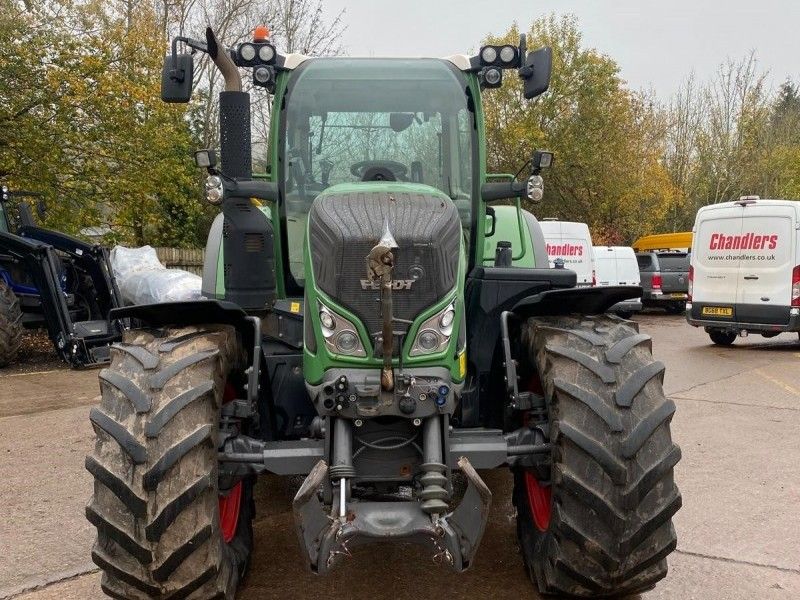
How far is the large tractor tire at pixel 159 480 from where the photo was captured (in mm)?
2941

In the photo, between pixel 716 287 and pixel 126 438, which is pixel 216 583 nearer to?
pixel 126 438

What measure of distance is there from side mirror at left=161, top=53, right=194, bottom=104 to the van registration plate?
39.2 feet

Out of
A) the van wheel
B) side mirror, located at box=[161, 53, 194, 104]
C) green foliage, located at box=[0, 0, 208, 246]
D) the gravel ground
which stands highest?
green foliage, located at box=[0, 0, 208, 246]

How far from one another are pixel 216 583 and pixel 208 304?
1127 mm

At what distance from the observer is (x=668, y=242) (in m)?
23.8

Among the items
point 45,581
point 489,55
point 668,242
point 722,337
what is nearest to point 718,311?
point 722,337

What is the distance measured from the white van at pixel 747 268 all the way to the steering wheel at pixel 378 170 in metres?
10.9

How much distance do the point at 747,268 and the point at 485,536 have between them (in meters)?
11.0

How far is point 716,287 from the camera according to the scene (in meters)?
14.2

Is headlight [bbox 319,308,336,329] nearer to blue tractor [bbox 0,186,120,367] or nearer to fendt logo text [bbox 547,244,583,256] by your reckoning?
blue tractor [bbox 0,186,120,367]

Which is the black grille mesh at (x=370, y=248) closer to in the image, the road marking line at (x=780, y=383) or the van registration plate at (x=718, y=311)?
the road marking line at (x=780, y=383)

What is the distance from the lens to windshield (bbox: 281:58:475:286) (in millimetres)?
4555

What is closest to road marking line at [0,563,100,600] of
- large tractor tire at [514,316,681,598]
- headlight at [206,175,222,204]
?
headlight at [206,175,222,204]

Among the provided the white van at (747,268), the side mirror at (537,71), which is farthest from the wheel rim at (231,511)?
the white van at (747,268)
